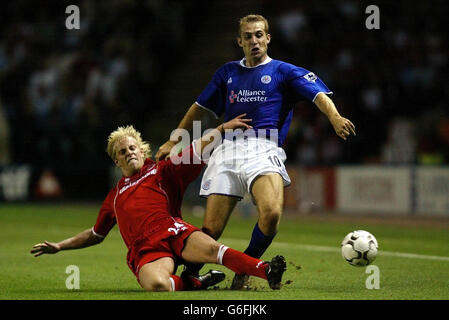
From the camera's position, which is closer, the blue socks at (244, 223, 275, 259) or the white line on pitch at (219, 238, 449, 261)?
the blue socks at (244, 223, 275, 259)

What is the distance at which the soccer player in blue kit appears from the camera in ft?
22.6

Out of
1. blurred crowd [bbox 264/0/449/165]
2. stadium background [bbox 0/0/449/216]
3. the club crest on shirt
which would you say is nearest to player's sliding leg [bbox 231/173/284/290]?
the club crest on shirt

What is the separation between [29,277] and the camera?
835cm

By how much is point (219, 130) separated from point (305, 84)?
2.69ft

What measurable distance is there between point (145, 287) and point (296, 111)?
1268cm

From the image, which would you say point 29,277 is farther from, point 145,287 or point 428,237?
point 428,237

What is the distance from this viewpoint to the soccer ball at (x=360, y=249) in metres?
7.28

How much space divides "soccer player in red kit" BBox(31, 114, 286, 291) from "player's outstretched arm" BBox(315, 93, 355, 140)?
635 mm

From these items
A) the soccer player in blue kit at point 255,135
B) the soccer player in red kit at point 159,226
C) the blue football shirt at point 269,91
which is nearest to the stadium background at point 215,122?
the soccer player in red kit at point 159,226

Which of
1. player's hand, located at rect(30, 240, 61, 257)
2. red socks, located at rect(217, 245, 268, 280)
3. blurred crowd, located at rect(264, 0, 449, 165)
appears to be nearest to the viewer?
red socks, located at rect(217, 245, 268, 280)

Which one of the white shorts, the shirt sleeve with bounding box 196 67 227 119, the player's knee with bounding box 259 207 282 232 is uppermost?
the shirt sleeve with bounding box 196 67 227 119

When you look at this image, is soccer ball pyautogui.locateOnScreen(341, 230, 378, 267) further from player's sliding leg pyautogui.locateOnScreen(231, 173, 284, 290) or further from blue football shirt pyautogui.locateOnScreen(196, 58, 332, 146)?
blue football shirt pyautogui.locateOnScreen(196, 58, 332, 146)

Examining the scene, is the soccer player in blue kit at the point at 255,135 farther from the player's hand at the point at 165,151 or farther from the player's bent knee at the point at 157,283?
the player's bent knee at the point at 157,283

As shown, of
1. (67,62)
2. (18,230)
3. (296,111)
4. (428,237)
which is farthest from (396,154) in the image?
(67,62)
